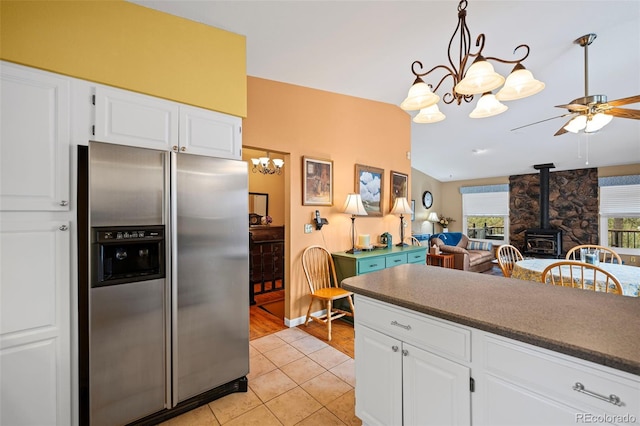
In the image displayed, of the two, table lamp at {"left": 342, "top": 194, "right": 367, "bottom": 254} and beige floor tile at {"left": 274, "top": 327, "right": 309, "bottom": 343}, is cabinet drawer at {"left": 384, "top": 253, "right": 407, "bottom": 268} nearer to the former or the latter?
table lamp at {"left": 342, "top": 194, "right": 367, "bottom": 254}

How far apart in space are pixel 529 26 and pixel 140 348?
384 centimetres

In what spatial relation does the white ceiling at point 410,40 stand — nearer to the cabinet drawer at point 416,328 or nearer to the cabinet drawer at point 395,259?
the cabinet drawer at point 416,328

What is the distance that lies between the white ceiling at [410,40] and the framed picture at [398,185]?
111 centimetres

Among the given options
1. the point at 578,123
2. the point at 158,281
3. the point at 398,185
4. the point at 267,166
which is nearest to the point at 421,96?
the point at 158,281

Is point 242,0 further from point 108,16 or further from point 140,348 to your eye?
point 140,348

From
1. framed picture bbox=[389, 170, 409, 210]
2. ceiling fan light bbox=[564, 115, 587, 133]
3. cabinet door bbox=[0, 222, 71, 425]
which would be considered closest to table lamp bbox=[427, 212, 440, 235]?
framed picture bbox=[389, 170, 409, 210]

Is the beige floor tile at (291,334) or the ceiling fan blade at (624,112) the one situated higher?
the ceiling fan blade at (624,112)

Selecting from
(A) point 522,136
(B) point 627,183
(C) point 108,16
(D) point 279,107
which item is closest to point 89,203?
(C) point 108,16

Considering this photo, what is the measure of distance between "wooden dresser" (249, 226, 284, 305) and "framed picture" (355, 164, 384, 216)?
4.96 ft

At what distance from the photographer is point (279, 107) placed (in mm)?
2998

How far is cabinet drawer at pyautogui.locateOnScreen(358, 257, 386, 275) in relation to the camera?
10.3 feet

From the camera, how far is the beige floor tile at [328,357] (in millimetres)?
2348

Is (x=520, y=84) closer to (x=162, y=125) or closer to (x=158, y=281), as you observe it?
(x=162, y=125)

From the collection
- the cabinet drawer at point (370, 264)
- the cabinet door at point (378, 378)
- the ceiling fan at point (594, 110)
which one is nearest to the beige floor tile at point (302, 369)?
the cabinet door at point (378, 378)
